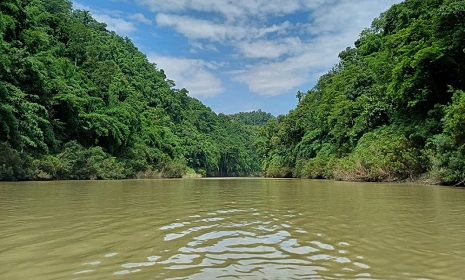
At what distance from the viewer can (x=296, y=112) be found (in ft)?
168

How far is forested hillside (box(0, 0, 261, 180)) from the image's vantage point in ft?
77.2

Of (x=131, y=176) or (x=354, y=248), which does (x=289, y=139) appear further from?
(x=354, y=248)

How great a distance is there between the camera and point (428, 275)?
2.90m

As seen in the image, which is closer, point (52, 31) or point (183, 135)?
point (52, 31)

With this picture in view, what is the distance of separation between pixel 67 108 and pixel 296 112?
29.9 meters

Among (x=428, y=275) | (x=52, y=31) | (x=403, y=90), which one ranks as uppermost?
(x=52, y=31)

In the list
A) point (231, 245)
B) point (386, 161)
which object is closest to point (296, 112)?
point (386, 161)

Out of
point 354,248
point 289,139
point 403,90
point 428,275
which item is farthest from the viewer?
point 289,139

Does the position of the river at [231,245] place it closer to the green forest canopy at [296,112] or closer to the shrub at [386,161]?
the green forest canopy at [296,112]

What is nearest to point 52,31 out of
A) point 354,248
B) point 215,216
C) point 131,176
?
point 131,176

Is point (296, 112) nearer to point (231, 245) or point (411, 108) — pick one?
point (411, 108)

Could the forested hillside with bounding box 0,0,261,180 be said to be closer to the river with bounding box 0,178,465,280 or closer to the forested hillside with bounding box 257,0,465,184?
the river with bounding box 0,178,465,280

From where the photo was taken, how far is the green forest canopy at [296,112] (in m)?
18.2

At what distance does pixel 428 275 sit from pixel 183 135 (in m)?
72.0
